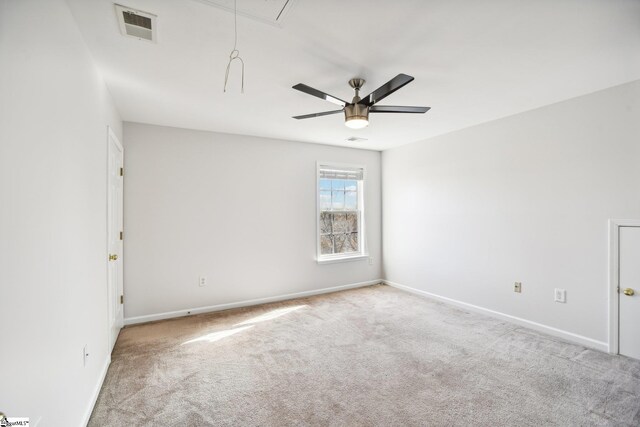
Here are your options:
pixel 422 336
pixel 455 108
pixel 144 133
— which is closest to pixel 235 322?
pixel 422 336

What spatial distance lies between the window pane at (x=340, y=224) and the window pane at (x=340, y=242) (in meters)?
0.09

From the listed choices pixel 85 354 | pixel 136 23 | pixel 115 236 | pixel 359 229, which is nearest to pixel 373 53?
pixel 136 23

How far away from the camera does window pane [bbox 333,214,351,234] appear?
5.13 metres

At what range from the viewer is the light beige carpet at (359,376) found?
198cm

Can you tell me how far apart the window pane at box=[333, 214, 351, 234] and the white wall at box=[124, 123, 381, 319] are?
19.1 inches

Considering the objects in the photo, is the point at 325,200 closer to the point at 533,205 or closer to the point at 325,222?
the point at 325,222

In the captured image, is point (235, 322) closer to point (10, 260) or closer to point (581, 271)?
point (10, 260)

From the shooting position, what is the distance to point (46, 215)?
53.1 inches

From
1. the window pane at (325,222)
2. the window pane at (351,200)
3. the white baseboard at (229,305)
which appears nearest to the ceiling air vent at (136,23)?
the white baseboard at (229,305)

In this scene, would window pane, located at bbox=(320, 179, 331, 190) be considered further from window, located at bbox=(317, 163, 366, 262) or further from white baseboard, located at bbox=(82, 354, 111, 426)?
white baseboard, located at bbox=(82, 354, 111, 426)

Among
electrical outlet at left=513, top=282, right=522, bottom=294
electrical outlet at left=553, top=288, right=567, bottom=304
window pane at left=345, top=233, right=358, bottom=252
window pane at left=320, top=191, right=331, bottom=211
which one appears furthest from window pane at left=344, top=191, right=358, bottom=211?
electrical outlet at left=553, top=288, right=567, bottom=304

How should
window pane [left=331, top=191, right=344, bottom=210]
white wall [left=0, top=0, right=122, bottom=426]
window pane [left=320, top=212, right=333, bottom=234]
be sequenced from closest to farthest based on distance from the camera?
white wall [left=0, top=0, right=122, bottom=426] < window pane [left=320, top=212, right=333, bottom=234] < window pane [left=331, top=191, right=344, bottom=210]

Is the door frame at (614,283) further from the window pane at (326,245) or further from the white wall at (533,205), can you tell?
the window pane at (326,245)

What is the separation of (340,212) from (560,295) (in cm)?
315
